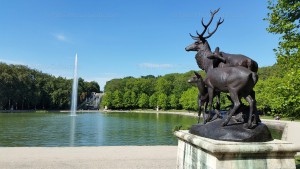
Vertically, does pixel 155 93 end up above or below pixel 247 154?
above

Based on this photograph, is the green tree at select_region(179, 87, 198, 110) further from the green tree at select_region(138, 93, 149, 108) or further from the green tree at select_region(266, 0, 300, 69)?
the green tree at select_region(266, 0, 300, 69)

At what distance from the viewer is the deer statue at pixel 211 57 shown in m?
4.79

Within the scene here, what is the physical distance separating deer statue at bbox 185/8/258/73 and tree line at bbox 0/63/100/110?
6558cm

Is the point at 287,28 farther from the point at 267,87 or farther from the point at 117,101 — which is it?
the point at 117,101

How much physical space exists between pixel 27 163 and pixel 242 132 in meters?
7.50

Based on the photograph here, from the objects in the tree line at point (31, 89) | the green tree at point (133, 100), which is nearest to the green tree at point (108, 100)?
the green tree at point (133, 100)

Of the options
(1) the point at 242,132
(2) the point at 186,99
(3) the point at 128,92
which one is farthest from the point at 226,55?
(3) the point at 128,92

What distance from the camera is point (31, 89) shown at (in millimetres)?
72125

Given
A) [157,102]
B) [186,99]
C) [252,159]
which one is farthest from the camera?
[157,102]

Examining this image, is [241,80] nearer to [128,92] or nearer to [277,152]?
[277,152]

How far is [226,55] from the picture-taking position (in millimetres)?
5066

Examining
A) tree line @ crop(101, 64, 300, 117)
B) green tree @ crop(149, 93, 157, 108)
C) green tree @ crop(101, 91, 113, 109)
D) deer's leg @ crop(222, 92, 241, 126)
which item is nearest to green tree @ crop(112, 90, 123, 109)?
tree line @ crop(101, 64, 300, 117)

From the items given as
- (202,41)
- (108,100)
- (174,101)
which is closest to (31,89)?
(108,100)

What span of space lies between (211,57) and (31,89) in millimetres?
72676
